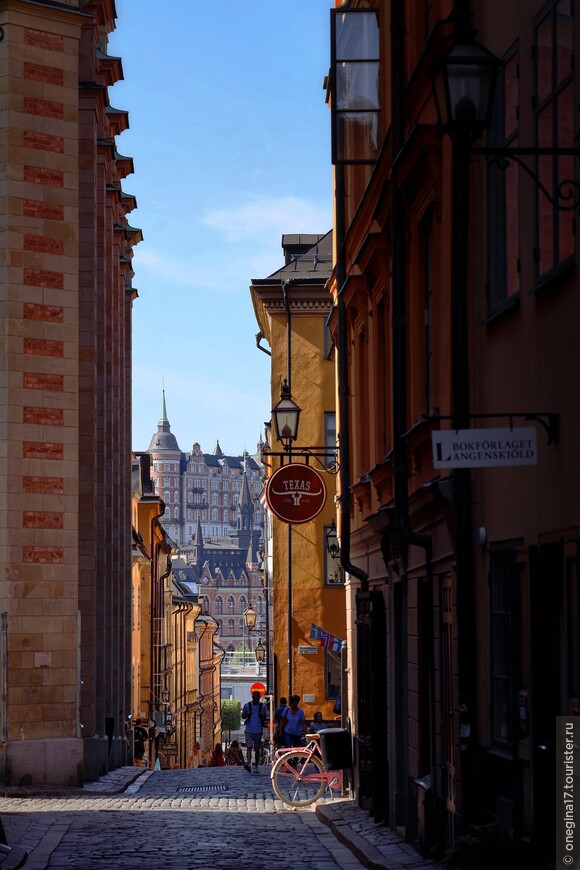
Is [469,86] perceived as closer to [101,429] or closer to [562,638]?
[562,638]

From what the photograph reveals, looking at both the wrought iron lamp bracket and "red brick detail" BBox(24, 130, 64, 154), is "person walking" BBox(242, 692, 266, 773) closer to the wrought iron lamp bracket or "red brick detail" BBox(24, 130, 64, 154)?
"red brick detail" BBox(24, 130, 64, 154)

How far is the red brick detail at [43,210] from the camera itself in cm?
2409

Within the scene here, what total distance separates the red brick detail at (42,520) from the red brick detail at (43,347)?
2.44 metres

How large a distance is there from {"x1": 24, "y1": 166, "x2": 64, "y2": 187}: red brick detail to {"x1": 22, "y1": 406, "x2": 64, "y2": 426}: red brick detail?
3.53 m

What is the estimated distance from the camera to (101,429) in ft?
98.2

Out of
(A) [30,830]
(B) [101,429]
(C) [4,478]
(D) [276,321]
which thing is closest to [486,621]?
(A) [30,830]

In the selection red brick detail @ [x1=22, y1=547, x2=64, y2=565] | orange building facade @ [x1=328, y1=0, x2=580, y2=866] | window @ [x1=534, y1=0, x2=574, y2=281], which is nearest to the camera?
window @ [x1=534, y1=0, x2=574, y2=281]

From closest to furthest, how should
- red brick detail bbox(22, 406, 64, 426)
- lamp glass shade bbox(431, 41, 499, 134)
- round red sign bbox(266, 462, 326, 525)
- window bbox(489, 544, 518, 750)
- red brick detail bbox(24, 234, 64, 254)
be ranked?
lamp glass shade bbox(431, 41, 499, 134) < window bbox(489, 544, 518, 750) < round red sign bbox(266, 462, 326, 525) < red brick detail bbox(22, 406, 64, 426) < red brick detail bbox(24, 234, 64, 254)

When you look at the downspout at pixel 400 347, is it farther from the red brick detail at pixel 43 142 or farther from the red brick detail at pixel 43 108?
the red brick detail at pixel 43 108

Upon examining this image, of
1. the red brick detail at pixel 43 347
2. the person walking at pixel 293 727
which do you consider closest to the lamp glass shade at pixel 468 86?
the red brick detail at pixel 43 347

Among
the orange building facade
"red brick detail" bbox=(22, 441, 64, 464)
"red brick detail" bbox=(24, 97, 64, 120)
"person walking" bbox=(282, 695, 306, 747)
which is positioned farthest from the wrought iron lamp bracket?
"person walking" bbox=(282, 695, 306, 747)

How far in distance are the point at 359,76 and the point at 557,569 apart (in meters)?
10.5

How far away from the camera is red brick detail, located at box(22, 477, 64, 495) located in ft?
77.5

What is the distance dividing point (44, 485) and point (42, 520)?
0.53 metres
